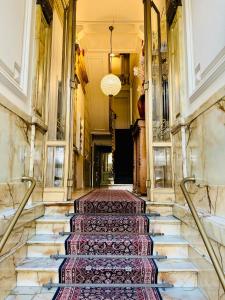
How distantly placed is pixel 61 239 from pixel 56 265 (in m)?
0.37

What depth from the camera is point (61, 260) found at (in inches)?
95.9

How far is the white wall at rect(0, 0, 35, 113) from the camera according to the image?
2223mm

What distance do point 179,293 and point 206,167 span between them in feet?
3.55

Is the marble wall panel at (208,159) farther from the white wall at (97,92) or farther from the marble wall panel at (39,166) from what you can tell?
the white wall at (97,92)

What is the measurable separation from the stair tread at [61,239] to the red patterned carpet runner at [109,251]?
93 millimetres

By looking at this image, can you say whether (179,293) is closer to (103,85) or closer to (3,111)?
(3,111)

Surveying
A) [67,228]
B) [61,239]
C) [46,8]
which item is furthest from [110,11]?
[61,239]

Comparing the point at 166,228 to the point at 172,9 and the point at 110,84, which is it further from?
the point at 110,84

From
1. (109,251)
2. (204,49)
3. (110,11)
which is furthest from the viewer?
(110,11)

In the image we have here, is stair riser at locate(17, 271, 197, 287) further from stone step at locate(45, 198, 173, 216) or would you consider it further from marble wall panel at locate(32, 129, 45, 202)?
stone step at locate(45, 198, 173, 216)

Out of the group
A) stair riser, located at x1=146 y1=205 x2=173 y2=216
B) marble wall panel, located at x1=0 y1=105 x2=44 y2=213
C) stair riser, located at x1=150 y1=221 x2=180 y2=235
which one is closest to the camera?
marble wall panel, located at x1=0 y1=105 x2=44 y2=213

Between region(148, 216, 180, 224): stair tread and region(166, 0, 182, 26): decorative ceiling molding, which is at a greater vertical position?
region(166, 0, 182, 26): decorative ceiling molding

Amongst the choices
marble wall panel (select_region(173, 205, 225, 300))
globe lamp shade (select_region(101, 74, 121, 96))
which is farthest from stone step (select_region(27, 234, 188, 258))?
globe lamp shade (select_region(101, 74, 121, 96))

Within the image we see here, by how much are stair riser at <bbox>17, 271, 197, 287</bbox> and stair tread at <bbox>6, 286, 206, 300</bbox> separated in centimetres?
6
